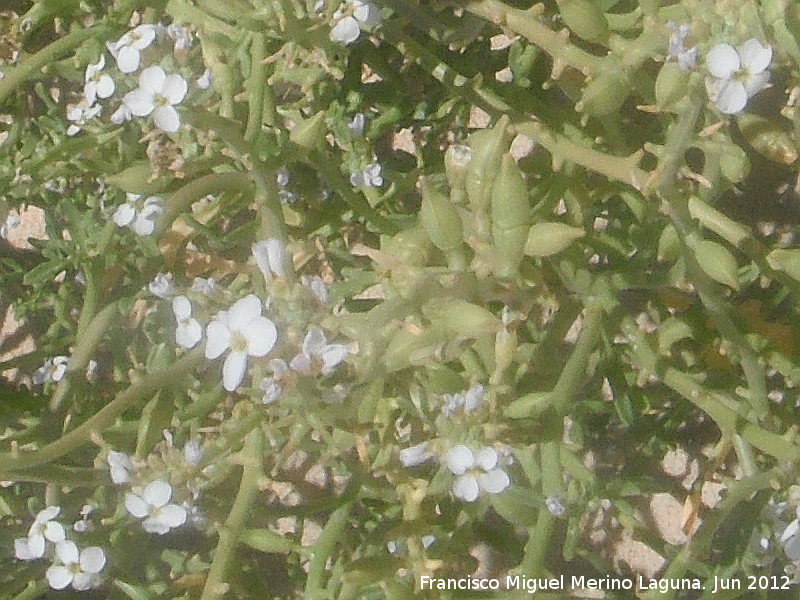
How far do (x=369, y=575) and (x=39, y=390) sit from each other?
2.04 ft

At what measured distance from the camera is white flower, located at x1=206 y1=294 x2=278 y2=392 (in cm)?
78

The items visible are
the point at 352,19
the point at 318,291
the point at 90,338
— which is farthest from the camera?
the point at 90,338

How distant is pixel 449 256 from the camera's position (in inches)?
34.5

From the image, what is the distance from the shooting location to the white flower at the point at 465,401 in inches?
32.3

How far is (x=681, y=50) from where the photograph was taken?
2.46 feet

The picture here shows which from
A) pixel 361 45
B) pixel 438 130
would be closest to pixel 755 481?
pixel 438 130

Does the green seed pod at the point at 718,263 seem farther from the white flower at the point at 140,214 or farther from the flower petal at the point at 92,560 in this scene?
the flower petal at the point at 92,560

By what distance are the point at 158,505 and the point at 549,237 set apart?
450 mm

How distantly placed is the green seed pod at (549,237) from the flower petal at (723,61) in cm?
18

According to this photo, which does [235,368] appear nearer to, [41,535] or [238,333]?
[238,333]

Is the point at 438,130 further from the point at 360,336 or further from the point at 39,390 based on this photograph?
the point at 39,390

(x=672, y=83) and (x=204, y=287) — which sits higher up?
(x=672, y=83)

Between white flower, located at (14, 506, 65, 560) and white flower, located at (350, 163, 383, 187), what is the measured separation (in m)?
0.51

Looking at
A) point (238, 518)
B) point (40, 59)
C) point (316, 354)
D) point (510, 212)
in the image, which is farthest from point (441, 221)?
point (40, 59)
